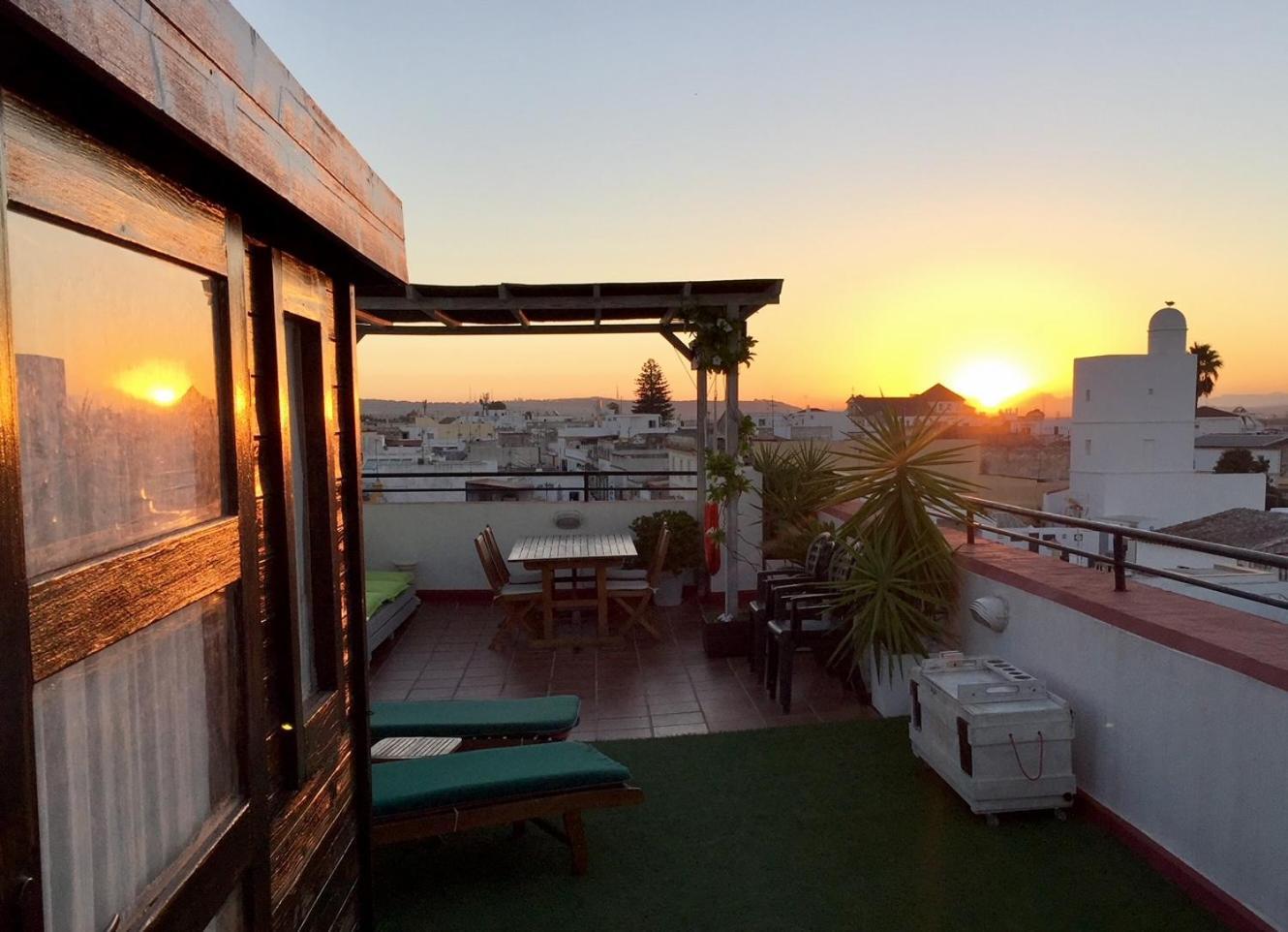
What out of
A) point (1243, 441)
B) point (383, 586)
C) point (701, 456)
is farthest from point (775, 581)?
point (1243, 441)

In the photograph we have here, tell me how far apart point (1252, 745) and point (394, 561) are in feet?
22.4

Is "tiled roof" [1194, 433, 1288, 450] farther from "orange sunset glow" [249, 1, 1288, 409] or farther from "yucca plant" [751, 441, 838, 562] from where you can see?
"yucca plant" [751, 441, 838, 562]

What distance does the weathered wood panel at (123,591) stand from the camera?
100 centimetres

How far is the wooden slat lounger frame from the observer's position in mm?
2934

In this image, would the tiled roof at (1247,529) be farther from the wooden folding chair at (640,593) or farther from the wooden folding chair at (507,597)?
the wooden folding chair at (507,597)

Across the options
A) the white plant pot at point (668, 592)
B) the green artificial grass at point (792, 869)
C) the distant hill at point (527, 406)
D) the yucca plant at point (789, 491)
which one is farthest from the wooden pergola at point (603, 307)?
the green artificial grass at point (792, 869)

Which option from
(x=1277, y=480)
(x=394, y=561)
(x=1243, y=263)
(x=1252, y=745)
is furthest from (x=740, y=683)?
(x=1277, y=480)

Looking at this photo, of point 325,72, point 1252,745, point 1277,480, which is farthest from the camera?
point 1277,480

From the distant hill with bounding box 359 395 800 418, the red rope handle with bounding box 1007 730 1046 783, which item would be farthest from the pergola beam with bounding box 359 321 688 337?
the red rope handle with bounding box 1007 730 1046 783

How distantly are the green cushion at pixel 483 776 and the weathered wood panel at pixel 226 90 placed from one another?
1858mm

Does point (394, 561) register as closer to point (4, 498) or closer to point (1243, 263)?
point (4, 498)

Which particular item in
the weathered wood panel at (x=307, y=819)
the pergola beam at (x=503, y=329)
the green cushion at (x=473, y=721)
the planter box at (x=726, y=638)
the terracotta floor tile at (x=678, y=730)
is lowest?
the terracotta floor tile at (x=678, y=730)

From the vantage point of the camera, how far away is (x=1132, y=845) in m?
3.19

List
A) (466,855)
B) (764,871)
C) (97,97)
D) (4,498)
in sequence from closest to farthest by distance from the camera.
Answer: (4,498) → (97,97) → (764,871) → (466,855)
